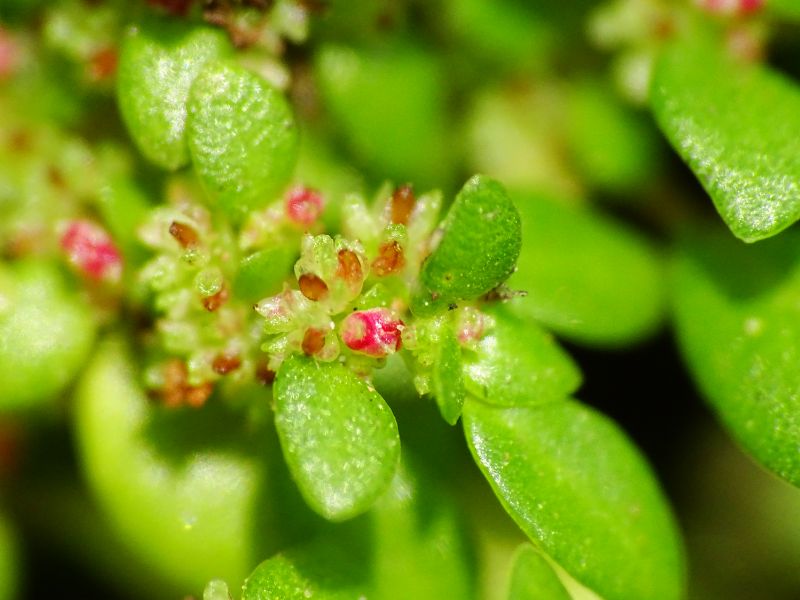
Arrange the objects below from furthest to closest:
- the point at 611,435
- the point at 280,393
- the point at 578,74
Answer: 1. the point at 578,74
2. the point at 611,435
3. the point at 280,393

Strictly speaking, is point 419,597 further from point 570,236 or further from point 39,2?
point 39,2

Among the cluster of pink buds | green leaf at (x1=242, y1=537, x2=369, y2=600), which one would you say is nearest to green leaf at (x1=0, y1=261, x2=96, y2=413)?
green leaf at (x1=242, y1=537, x2=369, y2=600)

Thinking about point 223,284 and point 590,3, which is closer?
point 223,284

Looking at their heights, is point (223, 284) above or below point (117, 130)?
above

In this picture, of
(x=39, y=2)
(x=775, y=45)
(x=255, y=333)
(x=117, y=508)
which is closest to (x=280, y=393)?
(x=255, y=333)

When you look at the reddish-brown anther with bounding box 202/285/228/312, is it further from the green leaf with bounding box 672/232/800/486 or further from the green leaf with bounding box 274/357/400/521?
the green leaf with bounding box 672/232/800/486

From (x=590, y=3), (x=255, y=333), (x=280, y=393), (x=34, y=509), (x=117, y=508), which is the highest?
(x=590, y=3)
